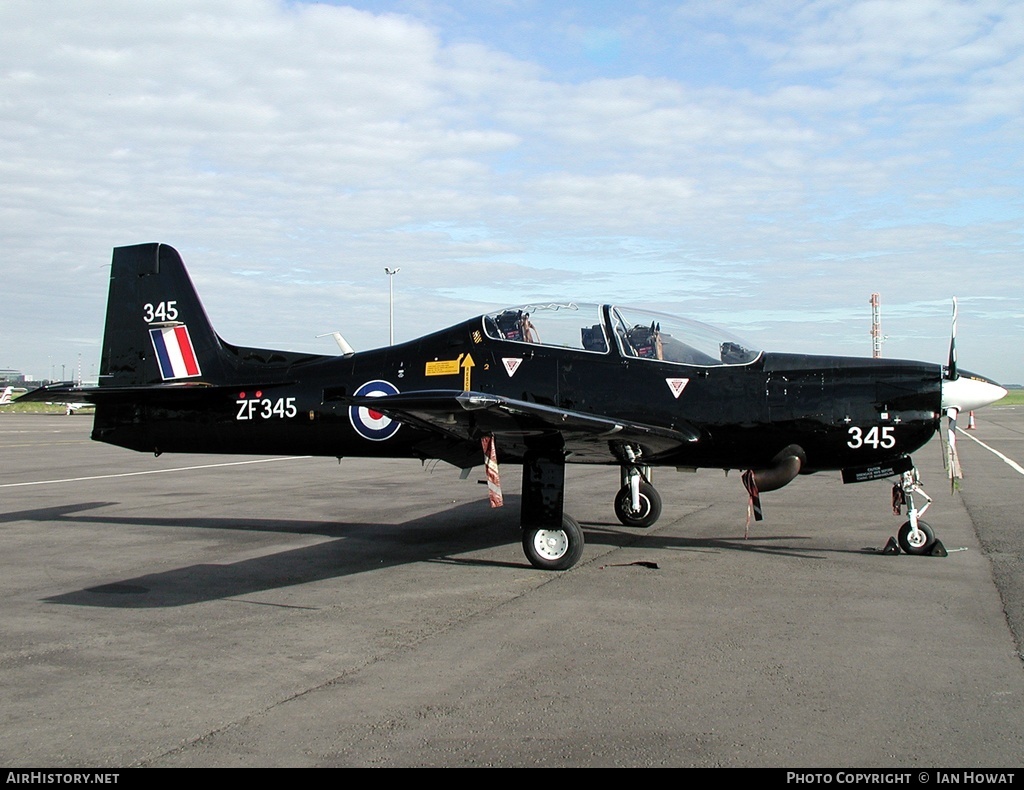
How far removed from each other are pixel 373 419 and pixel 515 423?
2.56 metres

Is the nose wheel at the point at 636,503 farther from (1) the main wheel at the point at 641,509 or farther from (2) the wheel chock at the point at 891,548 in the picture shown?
(2) the wheel chock at the point at 891,548

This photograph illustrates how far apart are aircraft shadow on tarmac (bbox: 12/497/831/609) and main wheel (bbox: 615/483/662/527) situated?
0.77 feet

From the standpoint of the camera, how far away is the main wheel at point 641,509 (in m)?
10.8

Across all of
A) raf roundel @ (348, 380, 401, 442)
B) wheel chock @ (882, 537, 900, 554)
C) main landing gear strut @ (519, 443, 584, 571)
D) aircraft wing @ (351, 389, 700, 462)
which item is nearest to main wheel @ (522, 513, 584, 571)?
main landing gear strut @ (519, 443, 584, 571)

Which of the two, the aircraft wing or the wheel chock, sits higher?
the aircraft wing

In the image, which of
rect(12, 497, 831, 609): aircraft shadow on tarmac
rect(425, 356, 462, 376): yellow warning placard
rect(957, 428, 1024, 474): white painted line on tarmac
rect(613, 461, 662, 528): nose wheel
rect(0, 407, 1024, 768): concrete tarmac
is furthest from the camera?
rect(957, 428, 1024, 474): white painted line on tarmac

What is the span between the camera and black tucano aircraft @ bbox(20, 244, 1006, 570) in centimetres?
814

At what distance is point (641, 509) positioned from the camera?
10852 millimetres

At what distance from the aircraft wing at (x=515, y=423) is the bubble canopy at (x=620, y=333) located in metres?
0.78

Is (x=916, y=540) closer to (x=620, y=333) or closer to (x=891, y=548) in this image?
(x=891, y=548)

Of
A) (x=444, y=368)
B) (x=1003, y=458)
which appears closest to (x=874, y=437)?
(x=444, y=368)

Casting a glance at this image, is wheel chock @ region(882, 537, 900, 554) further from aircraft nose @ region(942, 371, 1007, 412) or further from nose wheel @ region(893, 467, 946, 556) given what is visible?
aircraft nose @ region(942, 371, 1007, 412)

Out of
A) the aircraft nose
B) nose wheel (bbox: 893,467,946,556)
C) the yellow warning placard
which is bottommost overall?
nose wheel (bbox: 893,467,946,556)
